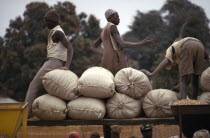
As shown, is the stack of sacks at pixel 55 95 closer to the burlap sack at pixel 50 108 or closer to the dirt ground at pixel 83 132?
the burlap sack at pixel 50 108

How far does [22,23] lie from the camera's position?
27656 millimetres

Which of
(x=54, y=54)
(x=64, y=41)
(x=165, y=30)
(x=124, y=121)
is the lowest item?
(x=124, y=121)

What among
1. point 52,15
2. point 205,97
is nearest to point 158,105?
point 205,97

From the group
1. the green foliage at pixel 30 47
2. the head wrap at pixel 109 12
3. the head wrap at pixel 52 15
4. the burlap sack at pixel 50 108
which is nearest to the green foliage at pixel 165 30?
the green foliage at pixel 30 47

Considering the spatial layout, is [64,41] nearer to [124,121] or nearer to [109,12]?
[109,12]

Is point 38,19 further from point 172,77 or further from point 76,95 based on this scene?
point 76,95

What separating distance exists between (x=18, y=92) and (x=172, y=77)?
1098 cm

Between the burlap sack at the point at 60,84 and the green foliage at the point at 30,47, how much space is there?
17.7 metres

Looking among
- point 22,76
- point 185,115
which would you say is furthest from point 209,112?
point 22,76

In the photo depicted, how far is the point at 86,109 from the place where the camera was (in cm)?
616

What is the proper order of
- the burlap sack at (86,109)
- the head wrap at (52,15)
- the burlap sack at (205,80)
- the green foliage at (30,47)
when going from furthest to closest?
the green foliage at (30,47), the head wrap at (52,15), the burlap sack at (205,80), the burlap sack at (86,109)

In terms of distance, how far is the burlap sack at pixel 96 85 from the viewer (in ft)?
20.2

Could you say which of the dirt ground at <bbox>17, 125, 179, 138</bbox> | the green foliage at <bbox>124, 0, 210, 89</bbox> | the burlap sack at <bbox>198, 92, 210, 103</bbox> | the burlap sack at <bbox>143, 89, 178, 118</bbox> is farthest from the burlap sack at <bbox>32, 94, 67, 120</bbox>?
the green foliage at <bbox>124, 0, 210, 89</bbox>

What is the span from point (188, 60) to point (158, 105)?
2.67ft
